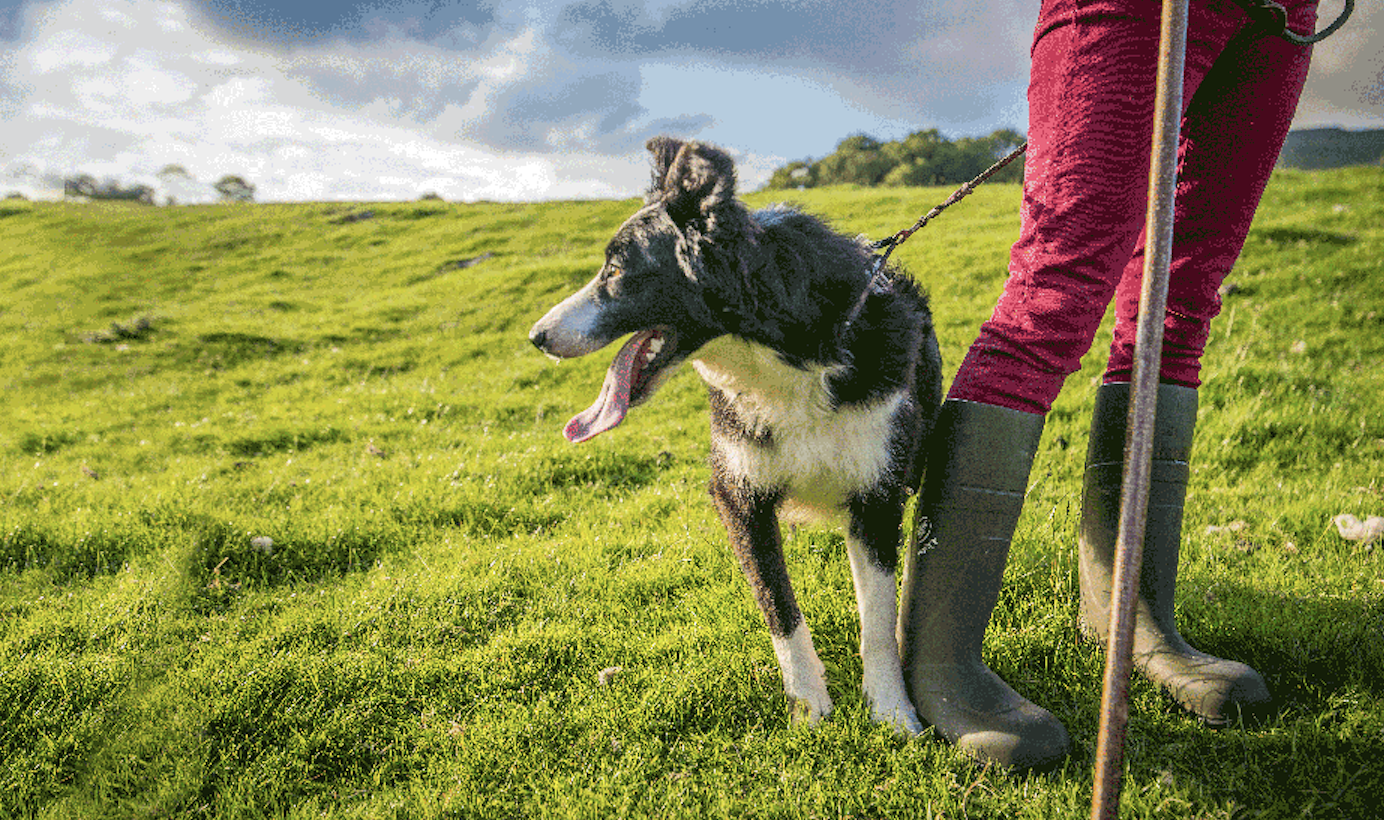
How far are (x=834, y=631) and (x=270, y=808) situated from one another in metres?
2.24

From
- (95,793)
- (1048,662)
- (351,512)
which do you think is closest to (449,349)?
(351,512)

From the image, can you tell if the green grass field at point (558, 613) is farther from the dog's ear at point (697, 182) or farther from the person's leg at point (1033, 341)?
the dog's ear at point (697, 182)

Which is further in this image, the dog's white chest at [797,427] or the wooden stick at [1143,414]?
the dog's white chest at [797,427]

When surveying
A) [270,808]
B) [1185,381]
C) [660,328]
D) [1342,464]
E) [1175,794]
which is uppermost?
[660,328]

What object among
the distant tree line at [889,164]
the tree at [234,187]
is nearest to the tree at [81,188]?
the tree at [234,187]

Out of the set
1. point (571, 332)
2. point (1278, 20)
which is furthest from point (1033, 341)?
point (571, 332)

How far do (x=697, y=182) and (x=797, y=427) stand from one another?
905mm

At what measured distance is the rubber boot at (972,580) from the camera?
2.35 m

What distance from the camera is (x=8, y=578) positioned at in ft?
14.4

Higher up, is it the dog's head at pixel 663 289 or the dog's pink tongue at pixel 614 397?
the dog's head at pixel 663 289

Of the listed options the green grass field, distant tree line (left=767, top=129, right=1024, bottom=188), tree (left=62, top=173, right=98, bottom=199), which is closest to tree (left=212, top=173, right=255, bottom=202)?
tree (left=62, top=173, right=98, bottom=199)

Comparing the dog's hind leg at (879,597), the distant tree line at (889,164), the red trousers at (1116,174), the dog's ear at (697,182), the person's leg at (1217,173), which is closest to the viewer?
the red trousers at (1116,174)

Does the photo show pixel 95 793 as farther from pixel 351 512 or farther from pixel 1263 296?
pixel 1263 296

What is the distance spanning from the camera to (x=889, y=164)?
3109cm
